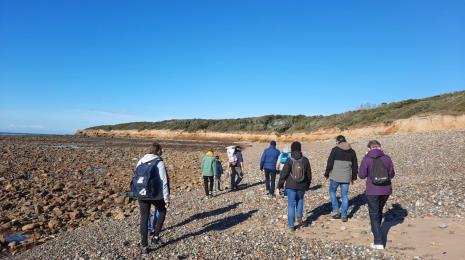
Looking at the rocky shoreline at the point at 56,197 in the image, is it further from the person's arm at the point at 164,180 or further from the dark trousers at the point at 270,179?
the dark trousers at the point at 270,179

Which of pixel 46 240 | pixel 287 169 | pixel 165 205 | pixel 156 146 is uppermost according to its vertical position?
pixel 156 146

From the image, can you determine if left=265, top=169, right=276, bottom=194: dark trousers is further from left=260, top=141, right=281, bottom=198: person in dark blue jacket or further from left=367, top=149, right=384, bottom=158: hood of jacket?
left=367, top=149, right=384, bottom=158: hood of jacket

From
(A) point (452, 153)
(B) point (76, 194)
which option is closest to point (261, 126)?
(A) point (452, 153)

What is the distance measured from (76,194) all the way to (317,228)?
11831mm

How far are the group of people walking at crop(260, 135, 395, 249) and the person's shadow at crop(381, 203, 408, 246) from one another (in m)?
0.91

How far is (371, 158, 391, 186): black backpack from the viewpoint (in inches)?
299

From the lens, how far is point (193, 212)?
12.1 metres

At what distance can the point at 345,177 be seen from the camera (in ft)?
31.9

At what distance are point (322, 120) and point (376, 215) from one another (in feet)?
213

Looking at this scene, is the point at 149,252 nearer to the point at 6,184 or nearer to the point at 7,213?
the point at 7,213

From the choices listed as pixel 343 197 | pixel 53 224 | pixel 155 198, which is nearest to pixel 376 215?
pixel 343 197

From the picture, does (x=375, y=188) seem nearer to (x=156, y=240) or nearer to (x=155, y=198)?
(x=155, y=198)

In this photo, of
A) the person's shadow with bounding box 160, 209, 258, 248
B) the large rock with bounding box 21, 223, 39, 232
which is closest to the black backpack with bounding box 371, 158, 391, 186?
the person's shadow with bounding box 160, 209, 258, 248

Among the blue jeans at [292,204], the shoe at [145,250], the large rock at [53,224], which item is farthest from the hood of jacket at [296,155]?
the large rock at [53,224]
